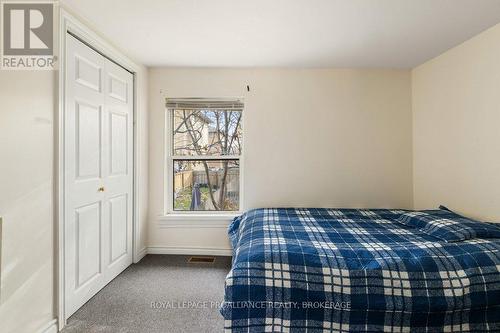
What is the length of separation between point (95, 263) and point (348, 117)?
9.62ft

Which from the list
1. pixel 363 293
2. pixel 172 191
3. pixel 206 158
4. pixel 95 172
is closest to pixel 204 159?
pixel 206 158

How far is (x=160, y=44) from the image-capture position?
241cm

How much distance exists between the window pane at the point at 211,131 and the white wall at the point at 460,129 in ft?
6.69

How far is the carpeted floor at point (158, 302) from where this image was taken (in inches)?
72.8

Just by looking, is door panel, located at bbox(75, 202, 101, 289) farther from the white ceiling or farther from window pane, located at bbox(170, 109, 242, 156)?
the white ceiling

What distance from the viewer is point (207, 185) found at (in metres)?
3.21

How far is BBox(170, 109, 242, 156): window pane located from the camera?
3.16m

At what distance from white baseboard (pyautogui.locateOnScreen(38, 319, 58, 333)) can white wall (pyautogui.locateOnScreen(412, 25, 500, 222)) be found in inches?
130

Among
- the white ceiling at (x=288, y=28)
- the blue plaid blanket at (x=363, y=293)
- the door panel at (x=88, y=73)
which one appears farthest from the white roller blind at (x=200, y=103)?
the blue plaid blanket at (x=363, y=293)

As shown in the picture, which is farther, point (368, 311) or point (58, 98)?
point (58, 98)

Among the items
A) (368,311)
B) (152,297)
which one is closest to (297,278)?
(368,311)

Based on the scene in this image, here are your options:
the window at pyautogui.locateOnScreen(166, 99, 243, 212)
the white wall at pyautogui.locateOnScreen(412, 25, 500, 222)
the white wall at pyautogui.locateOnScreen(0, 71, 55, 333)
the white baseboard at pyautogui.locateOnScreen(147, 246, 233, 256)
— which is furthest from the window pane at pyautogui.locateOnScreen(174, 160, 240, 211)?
the white wall at pyautogui.locateOnScreen(412, 25, 500, 222)

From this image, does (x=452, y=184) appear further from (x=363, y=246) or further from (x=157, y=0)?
(x=157, y=0)

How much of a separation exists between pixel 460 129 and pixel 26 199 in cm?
336
